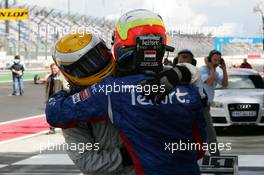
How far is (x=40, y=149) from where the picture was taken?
39.4 feet

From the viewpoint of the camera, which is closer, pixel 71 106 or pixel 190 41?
pixel 71 106

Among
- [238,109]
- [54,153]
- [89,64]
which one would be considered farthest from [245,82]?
[89,64]

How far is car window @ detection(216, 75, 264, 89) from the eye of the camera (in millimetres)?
15091

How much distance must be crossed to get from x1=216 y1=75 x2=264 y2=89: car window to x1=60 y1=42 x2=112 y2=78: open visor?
12.2 m

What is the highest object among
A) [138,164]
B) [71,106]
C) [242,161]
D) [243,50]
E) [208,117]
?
[71,106]

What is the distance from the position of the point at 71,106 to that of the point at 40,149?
9294mm

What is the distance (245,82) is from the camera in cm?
1529

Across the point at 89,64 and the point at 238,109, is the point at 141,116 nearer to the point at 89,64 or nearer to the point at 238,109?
the point at 89,64

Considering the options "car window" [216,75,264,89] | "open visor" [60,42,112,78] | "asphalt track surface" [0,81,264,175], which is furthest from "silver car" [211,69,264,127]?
"open visor" [60,42,112,78]

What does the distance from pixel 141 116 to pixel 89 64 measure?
0.32 m

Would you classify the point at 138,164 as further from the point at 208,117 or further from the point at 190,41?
the point at 190,41

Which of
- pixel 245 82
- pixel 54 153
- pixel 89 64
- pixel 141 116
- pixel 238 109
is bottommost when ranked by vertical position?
pixel 54 153

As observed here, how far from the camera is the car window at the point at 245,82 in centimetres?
1509

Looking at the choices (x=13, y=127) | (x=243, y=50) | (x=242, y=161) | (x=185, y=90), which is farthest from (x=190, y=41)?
(x=185, y=90)
